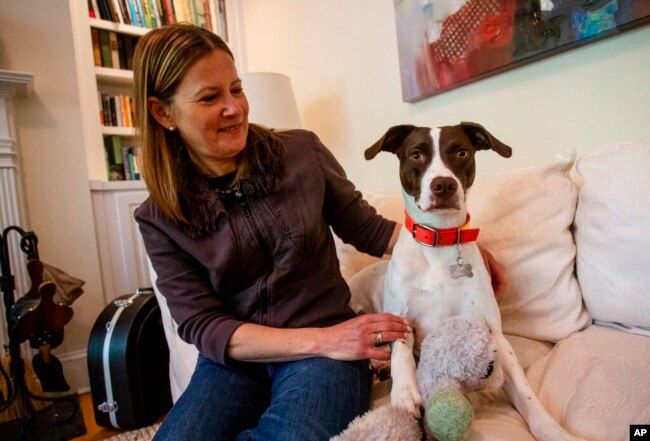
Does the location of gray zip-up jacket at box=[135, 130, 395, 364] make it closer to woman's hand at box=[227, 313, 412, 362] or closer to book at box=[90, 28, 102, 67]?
woman's hand at box=[227, 313, 412, 362]

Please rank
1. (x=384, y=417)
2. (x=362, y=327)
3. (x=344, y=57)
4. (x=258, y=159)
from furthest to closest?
(x=344, y=57) < (x=258, y=159) < (x=362, y=327) < (x=384, y=417)

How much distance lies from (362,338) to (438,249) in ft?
1.00

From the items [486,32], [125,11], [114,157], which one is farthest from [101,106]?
[486,32]

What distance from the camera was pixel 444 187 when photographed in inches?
35.9

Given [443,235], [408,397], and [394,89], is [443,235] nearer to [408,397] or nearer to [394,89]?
[408,397]

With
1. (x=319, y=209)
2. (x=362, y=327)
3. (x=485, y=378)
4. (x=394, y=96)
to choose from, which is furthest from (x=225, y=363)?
(x=394, y=96)

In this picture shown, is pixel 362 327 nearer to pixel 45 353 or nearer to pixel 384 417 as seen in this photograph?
pixel 384 417

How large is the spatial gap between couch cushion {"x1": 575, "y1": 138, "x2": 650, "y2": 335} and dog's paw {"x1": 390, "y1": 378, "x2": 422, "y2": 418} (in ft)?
2.00

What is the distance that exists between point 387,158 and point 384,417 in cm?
144

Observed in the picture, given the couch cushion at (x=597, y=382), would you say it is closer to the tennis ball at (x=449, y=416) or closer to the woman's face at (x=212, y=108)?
the tennis ball at (x=449, y=416)


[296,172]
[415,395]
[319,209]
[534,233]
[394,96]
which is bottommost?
[415,395]

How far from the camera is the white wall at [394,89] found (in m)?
1.17

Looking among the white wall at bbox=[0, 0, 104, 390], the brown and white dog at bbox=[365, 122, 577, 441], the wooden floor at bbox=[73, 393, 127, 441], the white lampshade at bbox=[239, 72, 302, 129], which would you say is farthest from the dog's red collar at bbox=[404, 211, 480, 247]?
the white wall at bbox=[0, 0, 104, 390]

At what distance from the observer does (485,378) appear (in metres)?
0.78
